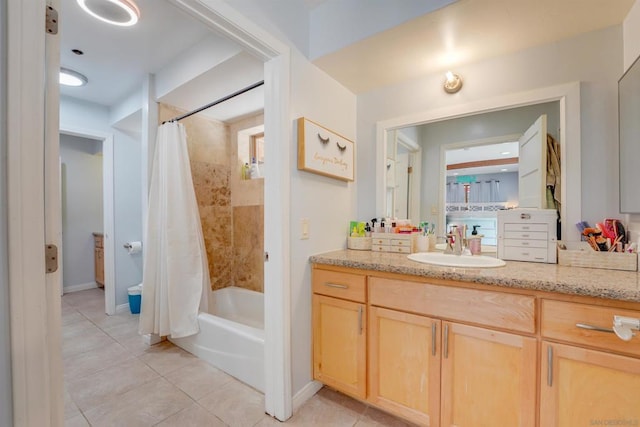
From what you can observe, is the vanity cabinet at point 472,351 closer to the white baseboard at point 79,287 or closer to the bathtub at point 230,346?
the bathtub at point 230,346

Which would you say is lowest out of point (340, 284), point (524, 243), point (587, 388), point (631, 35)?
point (587, 388)

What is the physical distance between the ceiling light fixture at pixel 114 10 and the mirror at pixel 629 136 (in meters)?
2.60

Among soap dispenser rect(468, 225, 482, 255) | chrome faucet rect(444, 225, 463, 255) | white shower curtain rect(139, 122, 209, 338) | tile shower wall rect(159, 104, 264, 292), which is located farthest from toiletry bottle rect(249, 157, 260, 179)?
soap dispenser rect(468, 225, 482, 255)

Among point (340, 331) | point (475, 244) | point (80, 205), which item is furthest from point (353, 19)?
point (80, 205)

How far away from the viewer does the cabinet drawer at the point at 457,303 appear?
3.63 ft

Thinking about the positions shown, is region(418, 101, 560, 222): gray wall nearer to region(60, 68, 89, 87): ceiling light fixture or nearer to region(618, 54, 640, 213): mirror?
region(618, 54, 640, 213): mirror

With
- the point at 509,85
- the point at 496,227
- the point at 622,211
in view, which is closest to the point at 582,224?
the point at 622,211

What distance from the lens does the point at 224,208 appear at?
Result: 3119 millimetres

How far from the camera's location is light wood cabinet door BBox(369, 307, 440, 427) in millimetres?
1299

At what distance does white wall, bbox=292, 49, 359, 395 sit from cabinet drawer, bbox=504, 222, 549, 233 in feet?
3.34

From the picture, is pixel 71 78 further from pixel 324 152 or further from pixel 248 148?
pixel 324 152

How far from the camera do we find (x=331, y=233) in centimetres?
192

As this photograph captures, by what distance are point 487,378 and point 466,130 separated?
1.44 meters

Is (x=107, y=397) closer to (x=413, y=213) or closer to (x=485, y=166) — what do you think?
(x=413, y=213)
